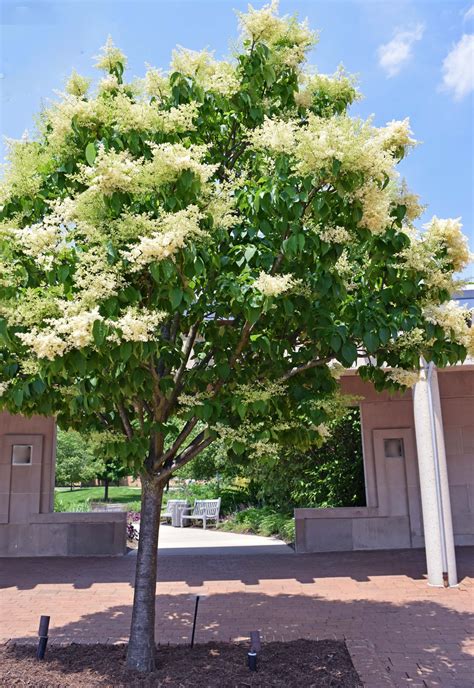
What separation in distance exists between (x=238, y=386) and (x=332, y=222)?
1.37 m

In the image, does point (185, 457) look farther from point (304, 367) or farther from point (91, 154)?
point (91, 154)

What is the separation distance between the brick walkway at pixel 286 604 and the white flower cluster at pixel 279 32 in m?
5.14

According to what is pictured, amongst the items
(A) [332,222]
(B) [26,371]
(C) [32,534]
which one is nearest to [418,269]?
(A) [332,222]

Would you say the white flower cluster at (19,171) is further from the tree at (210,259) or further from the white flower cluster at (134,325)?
the white flower cluster at (134,325)

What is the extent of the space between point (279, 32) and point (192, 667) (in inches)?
206

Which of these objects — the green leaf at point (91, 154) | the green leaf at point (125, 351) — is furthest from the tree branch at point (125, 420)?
the green leaf at point (91, 154)

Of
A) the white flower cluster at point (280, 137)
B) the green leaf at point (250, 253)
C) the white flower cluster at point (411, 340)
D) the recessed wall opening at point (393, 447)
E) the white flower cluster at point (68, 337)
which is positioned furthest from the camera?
the recessed wall opening at point (393, 447)

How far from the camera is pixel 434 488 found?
838 centimetres

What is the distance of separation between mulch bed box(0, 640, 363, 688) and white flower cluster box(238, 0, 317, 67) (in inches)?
196

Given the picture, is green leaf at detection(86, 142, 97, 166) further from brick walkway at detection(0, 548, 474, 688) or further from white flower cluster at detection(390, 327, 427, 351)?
brick walkway at detection(0, 548, 474, 688)

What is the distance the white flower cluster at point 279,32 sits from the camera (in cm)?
468

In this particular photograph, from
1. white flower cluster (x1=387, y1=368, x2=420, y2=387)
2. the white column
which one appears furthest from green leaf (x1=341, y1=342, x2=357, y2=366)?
the white column

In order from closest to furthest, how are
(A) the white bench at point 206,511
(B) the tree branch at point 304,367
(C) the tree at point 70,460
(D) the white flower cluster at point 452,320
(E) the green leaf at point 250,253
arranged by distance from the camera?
1. (E) the green leaf at point 250,253
2. (D) the white flower cluster at point 452,320
3. (B) the tree branch at point 304,367
4. (A) the white bench at point 206,511
5. (C) the tree at point 70,460

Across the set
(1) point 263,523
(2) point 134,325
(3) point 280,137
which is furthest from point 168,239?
(1) point 263,523
